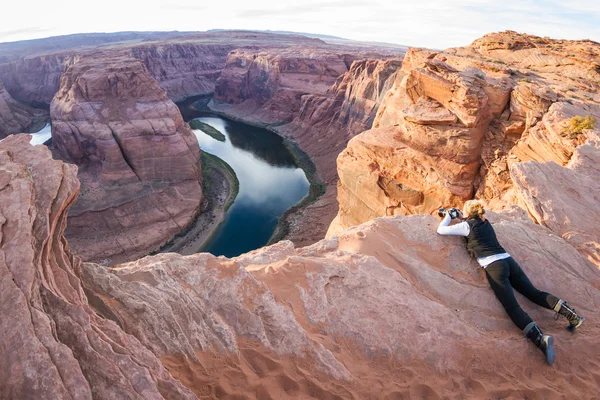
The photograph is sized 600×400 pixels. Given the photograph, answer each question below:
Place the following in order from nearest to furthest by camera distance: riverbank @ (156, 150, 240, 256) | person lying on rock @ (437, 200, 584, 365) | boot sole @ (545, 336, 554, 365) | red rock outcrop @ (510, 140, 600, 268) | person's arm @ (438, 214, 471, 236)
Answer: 1. boot sole @ (545, 336, 554, 365)
2. person lying on rock @ (437, 200, 584, 365)
3. person's arm @ (438, 214, 471, 236)
4. red rock outcrop @ (510, 140, 600, 268)
5. riverbank @ (156, 150, 240, 256)

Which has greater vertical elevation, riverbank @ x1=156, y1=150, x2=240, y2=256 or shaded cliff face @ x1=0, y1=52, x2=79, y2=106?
shaded cliff face @ x1=0, y1=52, x2=79, y2=106

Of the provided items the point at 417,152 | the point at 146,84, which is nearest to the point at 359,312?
the point at 417,152

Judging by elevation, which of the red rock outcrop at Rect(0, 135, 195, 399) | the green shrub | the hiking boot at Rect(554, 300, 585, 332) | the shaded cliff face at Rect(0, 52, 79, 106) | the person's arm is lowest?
the shaded cliff face at Rect(0, 52, 79, 106)

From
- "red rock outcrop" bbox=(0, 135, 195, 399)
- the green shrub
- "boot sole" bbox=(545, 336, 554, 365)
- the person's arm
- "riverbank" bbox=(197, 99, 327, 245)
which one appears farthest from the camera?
"riverbank" bbox=(197, 99, 327, 245)

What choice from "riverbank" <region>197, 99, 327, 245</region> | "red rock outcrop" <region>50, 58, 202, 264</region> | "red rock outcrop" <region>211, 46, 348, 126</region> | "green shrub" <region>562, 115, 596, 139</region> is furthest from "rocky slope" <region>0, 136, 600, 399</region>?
"red rock outcrop" <region>211, 46, 348, 126</region>

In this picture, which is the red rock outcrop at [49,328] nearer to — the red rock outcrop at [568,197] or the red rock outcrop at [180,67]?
the red rock outcrop at [568,197]

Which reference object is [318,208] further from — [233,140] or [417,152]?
[233,140]

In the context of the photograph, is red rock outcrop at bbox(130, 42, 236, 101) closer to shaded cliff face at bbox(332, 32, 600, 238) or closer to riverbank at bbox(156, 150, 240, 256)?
riverbank at bbox(156, 150, 240, 256)
